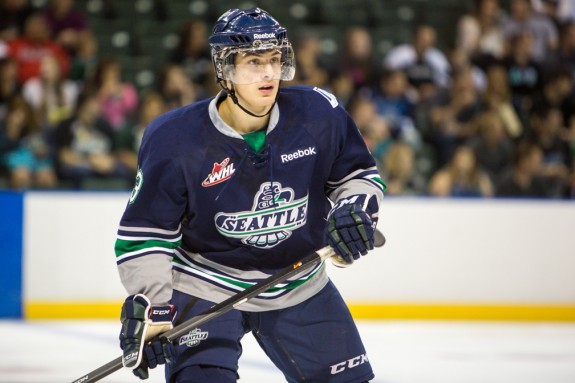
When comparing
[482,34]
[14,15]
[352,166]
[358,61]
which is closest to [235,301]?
[352,166]

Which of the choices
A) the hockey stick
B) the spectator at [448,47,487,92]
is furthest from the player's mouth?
the spectator at [448,47,487,92]

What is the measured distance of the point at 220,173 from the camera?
3.06m

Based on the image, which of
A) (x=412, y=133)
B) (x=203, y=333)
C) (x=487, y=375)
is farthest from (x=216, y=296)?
(x=412, y=133)

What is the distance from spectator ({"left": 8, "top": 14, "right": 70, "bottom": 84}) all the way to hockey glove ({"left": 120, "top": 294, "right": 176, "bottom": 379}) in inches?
213

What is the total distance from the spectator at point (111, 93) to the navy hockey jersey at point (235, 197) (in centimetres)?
452

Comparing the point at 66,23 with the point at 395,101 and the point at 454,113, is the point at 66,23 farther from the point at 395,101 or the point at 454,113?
the point at 454,113

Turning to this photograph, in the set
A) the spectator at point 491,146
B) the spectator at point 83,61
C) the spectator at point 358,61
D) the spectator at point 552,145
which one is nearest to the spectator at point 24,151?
the spectator at point 83,61

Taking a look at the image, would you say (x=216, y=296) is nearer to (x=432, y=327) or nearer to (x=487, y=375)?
(x=487, y=375)

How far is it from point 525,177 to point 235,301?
17.1 ft

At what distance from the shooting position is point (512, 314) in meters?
7.27

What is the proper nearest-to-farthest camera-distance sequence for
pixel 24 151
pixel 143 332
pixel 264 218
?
pixel 143 332 < pixel 264 218 < pixel 24 151

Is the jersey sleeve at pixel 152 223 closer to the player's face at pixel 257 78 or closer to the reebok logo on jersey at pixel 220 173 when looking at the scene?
the reebok logo on jersey at pixel 220 173

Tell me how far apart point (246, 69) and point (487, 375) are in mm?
2491

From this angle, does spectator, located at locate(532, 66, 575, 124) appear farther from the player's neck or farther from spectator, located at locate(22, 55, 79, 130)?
the player's neck
